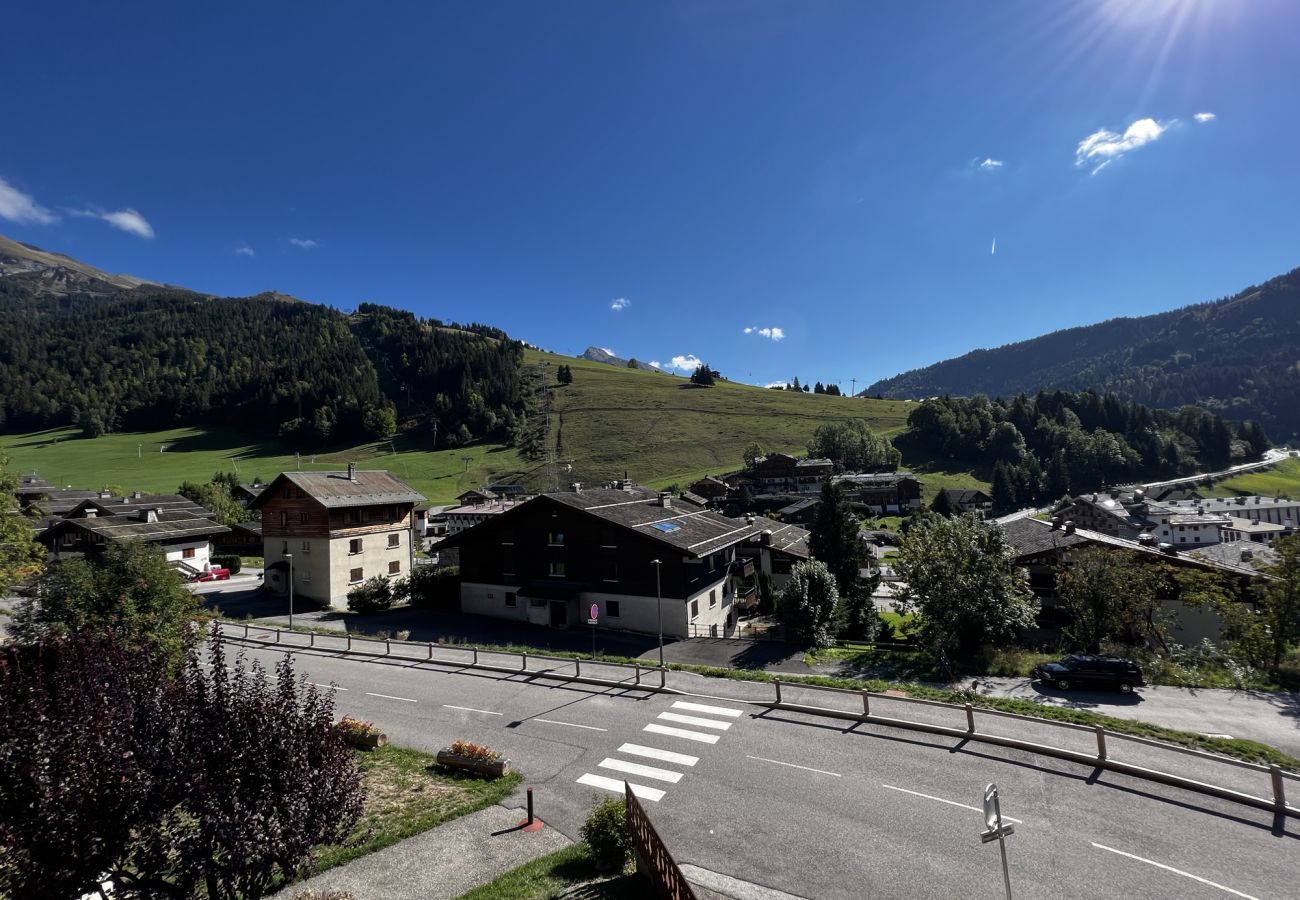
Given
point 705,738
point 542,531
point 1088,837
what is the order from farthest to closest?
point 542,531 < point 705,738 < point 1088,837

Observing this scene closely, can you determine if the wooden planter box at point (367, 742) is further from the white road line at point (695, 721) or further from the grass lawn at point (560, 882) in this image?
the white road line at point (695, 721)

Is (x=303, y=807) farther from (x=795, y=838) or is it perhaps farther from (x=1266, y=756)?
(x=1266, y=756)

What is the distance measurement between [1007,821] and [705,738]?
8.63 metres

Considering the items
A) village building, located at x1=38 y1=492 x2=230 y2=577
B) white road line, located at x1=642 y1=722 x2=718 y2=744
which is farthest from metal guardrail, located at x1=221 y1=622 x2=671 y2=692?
village building, located at x1=38 y1=492 x2=230 y2=577

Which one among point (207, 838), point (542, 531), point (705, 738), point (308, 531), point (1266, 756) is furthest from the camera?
point (308, 531)

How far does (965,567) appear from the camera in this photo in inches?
1244

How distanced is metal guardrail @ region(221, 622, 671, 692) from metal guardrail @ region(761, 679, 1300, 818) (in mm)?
6650

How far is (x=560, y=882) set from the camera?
1178 centimetres

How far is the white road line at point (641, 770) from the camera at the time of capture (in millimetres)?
16500

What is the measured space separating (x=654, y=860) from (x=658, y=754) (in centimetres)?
728

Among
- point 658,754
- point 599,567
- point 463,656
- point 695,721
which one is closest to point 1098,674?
point 695,721

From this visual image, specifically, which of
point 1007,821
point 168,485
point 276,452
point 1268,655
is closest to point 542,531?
point 1007,821

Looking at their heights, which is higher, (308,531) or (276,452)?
(276,452)

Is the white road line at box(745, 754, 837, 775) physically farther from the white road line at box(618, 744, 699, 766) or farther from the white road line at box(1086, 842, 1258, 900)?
the white road line at box(1086, 842, 1258, 900)
